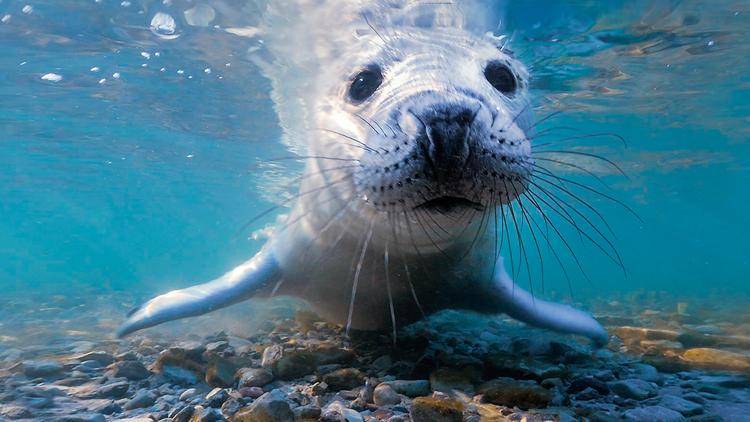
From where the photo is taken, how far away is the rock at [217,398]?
266 cm

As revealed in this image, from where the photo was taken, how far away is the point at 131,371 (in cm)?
333

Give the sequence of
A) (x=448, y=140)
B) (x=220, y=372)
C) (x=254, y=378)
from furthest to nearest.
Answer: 1. (x=220, y=372)
2. (x=254, y=378)
3. (x=448, y=140)

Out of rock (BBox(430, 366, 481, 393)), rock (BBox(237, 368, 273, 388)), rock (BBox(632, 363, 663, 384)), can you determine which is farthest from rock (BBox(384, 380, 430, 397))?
rock (BBox(632, 363, 663, 384))

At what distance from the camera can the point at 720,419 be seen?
234 centimetres

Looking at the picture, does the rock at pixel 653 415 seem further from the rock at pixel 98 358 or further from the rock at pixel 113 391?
the rock at pixel 98 358

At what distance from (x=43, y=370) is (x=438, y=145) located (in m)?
3.09

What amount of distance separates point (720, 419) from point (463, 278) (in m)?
1.88

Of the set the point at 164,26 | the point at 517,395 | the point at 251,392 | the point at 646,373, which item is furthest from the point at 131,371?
the point at 164,26

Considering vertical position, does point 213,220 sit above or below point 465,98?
above

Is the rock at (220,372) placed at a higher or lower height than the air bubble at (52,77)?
lower

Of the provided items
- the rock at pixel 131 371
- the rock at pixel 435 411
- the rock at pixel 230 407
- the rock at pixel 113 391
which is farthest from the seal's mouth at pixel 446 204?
the rock at pixel 131 371

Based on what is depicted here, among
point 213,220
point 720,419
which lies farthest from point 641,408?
point 213,220

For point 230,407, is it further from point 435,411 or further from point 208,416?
point 435,411

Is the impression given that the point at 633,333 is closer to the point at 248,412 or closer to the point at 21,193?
the point at 248,412
